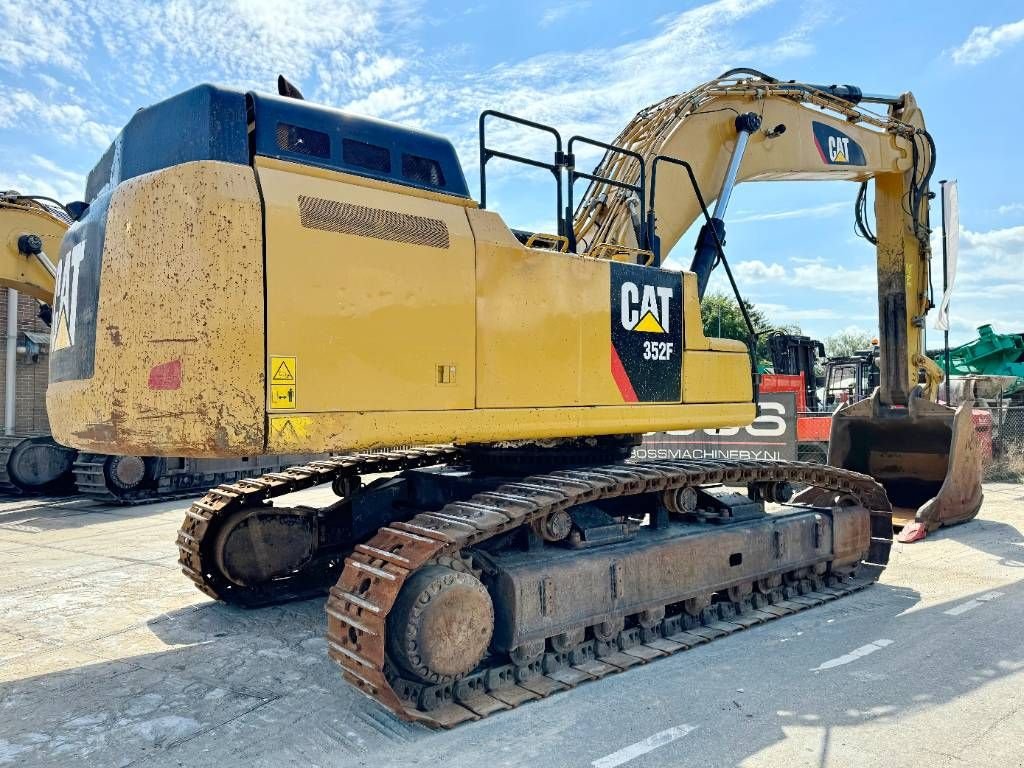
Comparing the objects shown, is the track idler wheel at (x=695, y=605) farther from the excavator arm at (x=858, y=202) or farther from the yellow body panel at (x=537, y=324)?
the excavator arm at (x=858, y=202)

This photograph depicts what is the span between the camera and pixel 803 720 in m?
4.04

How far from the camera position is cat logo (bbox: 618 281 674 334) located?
5305 millimetres

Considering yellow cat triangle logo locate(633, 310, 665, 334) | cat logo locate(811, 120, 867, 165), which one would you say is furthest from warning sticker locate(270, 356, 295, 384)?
cat logo locate(811, 120, 867, 165)

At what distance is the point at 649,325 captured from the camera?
5.44 m

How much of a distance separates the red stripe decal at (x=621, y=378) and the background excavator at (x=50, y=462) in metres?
9.76

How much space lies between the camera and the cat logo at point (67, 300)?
4562 mm

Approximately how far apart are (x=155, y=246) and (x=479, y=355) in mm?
1729

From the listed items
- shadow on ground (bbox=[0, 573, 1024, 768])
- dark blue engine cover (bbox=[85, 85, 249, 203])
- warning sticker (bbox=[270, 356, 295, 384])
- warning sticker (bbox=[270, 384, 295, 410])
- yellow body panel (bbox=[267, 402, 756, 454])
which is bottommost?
shadow on ground (bbox=[0, 573, 1024, 768])

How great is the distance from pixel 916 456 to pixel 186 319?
8472 mm

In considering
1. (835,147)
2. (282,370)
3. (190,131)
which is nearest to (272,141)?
(190,131)

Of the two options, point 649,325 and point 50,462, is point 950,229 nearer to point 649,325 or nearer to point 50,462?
point 649,325

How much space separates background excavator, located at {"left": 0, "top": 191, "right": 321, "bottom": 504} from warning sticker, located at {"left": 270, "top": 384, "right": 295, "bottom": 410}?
9.84 meters

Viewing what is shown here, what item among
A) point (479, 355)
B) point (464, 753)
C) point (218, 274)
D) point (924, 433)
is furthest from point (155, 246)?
point (924, 433)

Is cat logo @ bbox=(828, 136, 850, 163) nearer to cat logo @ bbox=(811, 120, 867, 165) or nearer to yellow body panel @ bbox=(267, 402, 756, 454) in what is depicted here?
cat logo @ bbox=(811, 120, 867, 165)
